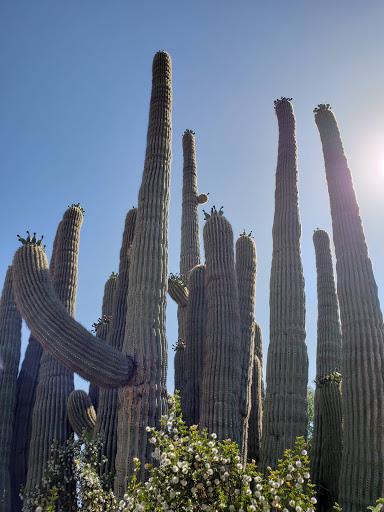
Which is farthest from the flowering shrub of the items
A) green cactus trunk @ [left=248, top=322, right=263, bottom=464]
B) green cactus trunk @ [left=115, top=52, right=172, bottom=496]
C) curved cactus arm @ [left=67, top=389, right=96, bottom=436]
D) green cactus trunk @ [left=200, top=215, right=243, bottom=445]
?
green cactus trunk @ [left=248, top=322, right=263, bottom=464]

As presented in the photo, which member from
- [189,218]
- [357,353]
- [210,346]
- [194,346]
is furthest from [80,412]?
[189,218]

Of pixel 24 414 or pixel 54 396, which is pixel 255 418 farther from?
pixel 24 414

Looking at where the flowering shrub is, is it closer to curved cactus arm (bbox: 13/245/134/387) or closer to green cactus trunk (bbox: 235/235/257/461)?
curved cactus arm (bbox: 13/245/134/387)

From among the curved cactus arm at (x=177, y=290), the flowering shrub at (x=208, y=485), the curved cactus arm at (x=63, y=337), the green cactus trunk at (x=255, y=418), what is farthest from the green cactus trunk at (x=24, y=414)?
the flowering shrub at (x=208, y=485)

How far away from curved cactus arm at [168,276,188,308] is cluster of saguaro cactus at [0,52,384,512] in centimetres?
3

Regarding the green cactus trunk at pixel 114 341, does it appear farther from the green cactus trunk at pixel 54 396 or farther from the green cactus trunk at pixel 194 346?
the green cactus trunk at pixel 194 346

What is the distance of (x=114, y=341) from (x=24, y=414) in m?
3.47

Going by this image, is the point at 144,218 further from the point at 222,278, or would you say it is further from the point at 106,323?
the point at 106,323

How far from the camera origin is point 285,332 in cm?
909

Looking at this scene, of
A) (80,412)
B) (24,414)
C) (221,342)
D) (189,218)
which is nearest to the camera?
(221,342)

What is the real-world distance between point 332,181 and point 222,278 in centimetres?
281

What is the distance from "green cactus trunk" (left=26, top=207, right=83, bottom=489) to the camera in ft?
31.6

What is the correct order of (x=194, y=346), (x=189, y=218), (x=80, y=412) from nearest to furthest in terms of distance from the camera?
1. (x=80, y=412)
2. (x=194, y=346)
3. (x=189, y=218)

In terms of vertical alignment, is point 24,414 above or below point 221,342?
below
